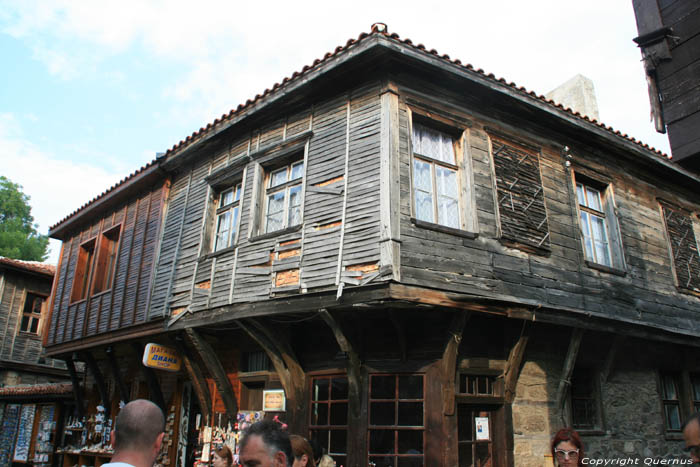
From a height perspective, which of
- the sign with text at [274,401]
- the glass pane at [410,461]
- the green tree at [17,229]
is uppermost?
the green tree at [17,229]

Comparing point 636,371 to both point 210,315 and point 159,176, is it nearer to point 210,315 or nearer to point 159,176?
point 210,315

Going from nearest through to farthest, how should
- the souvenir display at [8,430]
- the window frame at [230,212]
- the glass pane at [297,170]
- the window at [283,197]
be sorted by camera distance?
the window at [283,197]
the glass pane at [297,170]
the window frame at [230,212]
the souvenir display at [8,430]

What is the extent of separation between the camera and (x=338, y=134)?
303 inches

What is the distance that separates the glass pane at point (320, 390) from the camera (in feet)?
25.1

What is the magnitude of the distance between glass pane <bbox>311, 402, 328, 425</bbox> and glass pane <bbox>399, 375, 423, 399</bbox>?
120cm

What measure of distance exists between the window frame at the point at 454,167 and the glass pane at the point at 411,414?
7.29 ft

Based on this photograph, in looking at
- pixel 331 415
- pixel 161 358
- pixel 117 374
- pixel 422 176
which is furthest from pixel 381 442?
pixel 117 374

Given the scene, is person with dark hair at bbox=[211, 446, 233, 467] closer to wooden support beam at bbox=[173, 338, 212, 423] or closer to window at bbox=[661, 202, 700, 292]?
wooden support beam at bbox=[173, 338, 212, 423]

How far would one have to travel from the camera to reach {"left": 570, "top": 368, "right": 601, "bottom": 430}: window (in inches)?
329

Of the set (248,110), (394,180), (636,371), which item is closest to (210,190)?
(248,110)

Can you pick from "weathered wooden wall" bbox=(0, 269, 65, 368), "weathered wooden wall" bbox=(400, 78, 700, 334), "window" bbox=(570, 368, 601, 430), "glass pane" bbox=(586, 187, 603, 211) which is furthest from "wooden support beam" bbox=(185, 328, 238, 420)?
"weathered wooden wall" bbox=(0, 269, 65, 368)

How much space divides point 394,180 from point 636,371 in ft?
19.1

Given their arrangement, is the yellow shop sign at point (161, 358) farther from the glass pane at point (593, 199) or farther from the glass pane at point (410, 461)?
the glass pane at point (593, 199)

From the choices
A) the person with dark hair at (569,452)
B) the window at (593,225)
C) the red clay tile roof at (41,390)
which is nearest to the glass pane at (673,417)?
the window at (593,225)
